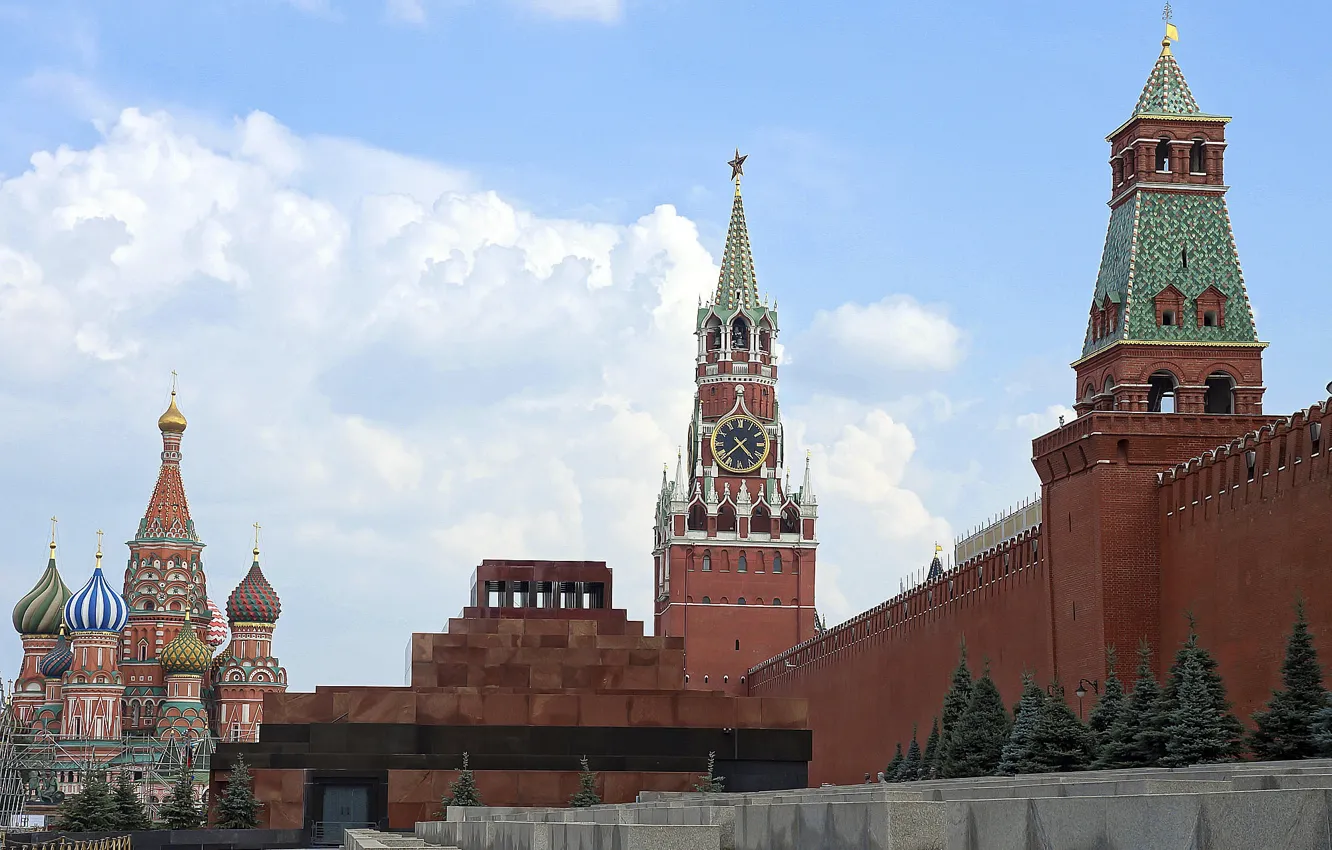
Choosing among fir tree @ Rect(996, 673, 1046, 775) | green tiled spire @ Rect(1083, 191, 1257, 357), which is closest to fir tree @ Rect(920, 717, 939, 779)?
fir tree @ Rect(996, 673, 1046, 775)

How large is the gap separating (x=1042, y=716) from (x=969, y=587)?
13.1 meters

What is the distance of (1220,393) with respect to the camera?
33.8 metres

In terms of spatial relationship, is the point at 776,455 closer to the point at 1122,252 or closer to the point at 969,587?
the point at 969,587

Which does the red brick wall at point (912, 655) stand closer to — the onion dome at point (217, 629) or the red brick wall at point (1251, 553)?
the red brick wall at point (1251, 553)

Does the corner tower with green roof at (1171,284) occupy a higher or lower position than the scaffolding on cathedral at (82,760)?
higher

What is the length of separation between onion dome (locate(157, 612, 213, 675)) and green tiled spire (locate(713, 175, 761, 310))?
115 ft

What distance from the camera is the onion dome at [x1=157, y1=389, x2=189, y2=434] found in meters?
112

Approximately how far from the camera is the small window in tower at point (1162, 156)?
3431 centimetres

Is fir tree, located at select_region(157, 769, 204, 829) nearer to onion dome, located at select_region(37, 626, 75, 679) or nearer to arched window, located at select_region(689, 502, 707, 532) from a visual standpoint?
arched window, located at select_region(689, 502, 707, 532)

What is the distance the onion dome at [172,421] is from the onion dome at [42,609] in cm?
1084

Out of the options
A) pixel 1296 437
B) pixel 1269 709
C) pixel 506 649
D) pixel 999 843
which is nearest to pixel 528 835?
pixel 999 843

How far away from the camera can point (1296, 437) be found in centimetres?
2655

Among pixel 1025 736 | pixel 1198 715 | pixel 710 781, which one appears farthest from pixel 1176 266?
pixel 710 781


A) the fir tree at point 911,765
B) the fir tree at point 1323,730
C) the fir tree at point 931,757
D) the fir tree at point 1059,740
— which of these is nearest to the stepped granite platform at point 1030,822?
the fir tree at point 1323,730
